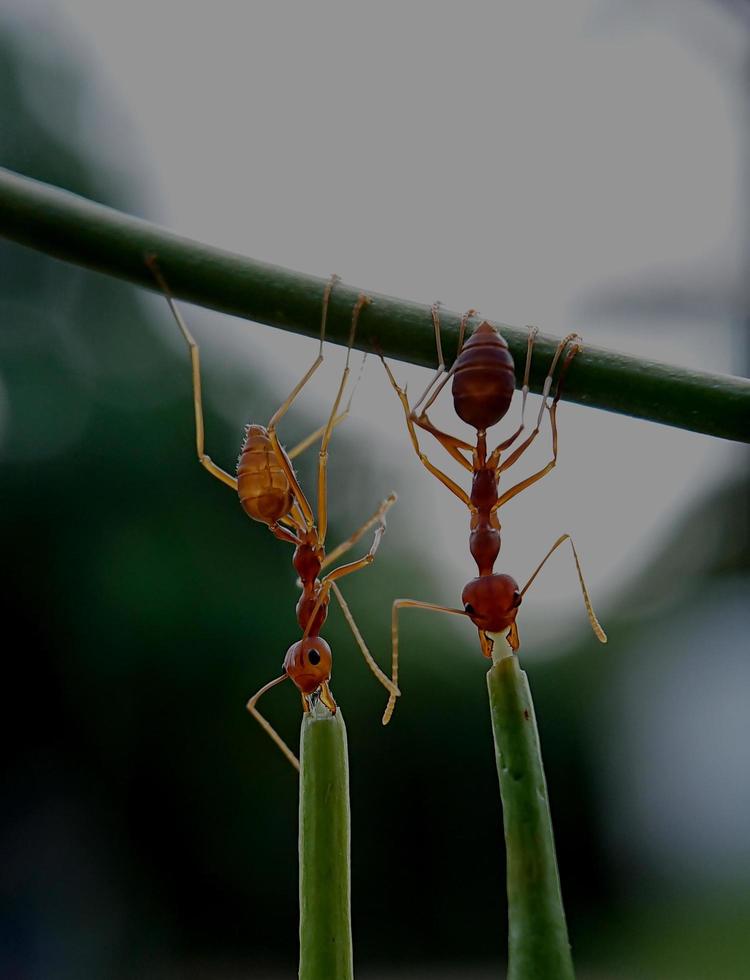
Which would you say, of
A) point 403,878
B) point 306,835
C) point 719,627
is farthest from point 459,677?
point 306,835

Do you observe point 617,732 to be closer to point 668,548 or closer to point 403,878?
point 668,548

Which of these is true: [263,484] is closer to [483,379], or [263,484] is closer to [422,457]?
[422,457]

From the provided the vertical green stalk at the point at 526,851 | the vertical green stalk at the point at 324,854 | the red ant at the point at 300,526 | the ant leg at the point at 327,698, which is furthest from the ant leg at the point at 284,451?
the vertical green stalk at the point at 526,851

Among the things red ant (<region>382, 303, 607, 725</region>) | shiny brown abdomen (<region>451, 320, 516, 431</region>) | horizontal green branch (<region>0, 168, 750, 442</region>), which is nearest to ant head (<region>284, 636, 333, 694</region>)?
red ant (<region>382, 303, 607, 725</region>)

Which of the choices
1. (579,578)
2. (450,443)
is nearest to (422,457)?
(450,443)

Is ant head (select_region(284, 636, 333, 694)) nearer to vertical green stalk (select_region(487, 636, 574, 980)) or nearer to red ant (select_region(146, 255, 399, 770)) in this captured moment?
red ant (select_region(146, 255, 399, 770))

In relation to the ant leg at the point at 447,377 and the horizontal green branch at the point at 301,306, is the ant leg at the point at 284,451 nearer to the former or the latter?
the ant leg at the point at 447,377
